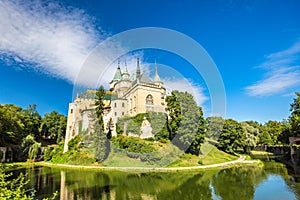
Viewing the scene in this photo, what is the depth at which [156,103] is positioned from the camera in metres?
37.3

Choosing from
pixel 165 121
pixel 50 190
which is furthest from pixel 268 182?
pixel 165 121

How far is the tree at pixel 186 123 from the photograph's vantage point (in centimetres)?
2542

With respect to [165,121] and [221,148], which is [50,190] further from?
[221,148]

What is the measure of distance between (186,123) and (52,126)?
37.0 metres

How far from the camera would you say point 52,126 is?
1965 inches

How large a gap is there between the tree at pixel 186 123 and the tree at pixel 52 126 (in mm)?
31088

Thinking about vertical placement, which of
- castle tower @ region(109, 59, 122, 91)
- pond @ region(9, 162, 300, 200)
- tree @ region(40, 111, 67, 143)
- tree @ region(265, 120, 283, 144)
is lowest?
pond @ region(9, 162, 300, 200)

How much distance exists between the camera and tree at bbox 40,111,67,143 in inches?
1912

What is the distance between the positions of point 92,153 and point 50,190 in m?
14.3

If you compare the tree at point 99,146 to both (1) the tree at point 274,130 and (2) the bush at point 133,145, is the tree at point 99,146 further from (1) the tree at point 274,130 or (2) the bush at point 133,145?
(1) the tree at point 274,130

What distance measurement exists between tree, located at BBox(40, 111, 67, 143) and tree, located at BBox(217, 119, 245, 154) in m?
35.6

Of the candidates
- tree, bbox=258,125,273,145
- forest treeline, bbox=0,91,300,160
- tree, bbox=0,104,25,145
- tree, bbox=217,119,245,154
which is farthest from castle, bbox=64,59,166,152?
tree, bbox=258,125,273,145

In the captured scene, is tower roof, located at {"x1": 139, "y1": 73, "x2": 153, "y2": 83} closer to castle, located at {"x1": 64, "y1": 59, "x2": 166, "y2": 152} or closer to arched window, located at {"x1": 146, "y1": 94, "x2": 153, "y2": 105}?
castle, located at {"x1": 64, "y1": 59, "x2": 166, "y2": 152}

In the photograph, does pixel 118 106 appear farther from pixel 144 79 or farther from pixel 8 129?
pixel 8 129
